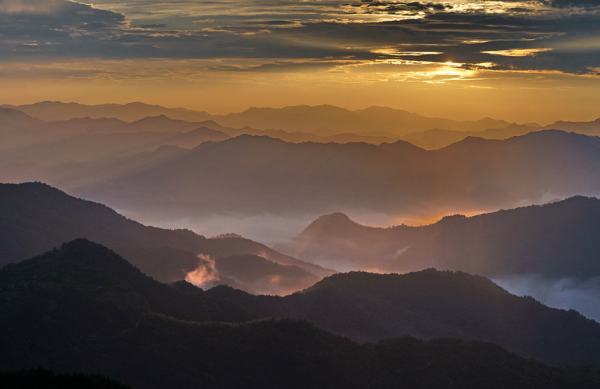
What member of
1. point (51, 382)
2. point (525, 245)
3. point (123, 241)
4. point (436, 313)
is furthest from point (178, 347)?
point (525, 245)

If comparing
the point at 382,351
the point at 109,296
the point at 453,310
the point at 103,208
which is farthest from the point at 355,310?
the point at 103,208

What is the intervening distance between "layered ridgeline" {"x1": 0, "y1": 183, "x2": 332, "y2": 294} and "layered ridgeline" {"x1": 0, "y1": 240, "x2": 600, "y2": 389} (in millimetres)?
49862

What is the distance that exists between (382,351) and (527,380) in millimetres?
17551

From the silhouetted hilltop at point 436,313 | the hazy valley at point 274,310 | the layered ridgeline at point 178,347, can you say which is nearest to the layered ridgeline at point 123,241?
the hazy valley at point 274,310

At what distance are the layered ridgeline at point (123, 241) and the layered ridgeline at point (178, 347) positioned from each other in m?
49.9

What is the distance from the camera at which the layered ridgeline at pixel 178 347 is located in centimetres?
5438

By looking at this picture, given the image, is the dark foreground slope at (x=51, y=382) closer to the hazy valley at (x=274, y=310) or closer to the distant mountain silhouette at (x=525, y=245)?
the hazy valley at (x=274, y=310)

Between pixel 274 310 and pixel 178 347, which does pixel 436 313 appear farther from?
pixel 178 347

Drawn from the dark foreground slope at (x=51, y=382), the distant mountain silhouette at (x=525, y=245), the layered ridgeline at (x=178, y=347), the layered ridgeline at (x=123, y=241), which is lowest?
the distant mountain silhouette at (x=525, y=245)

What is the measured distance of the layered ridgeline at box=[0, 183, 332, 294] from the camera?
122062 mm

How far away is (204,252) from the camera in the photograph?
150500 millimetres

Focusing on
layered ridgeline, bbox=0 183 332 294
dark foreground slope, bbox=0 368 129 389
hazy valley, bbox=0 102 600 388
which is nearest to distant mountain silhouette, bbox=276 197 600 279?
hazy valley, bbox=0 102 600 388

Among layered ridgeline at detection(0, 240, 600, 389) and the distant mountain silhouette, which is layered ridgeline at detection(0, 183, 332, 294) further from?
the distant mountain silhouette

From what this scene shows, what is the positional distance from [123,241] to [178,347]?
89.2m
